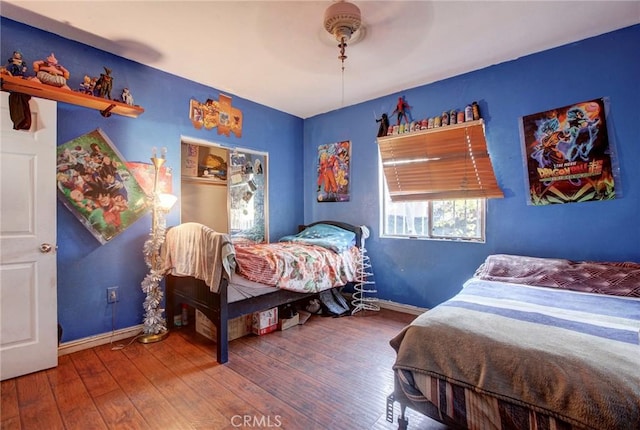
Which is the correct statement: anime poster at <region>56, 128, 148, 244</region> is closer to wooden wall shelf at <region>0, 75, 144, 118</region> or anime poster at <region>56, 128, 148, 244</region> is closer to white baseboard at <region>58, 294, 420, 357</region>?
wooden wall shelf at <region>0, 75, 144, 118</region>

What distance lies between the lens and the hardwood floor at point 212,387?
1.64 metres

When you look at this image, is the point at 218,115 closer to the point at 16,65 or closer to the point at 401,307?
the point at 16,65

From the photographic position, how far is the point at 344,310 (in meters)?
3.43

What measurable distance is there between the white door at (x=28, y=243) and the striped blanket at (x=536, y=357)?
8.22 ft

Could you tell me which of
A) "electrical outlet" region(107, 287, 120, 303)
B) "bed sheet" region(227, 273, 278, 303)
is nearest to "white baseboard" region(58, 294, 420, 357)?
"electrical outlet" region(107, 287, 120, 303)

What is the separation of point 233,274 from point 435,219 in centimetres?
225

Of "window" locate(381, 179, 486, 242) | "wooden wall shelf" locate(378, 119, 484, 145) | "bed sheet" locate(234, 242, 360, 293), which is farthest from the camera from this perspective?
"window" locate(381, 179, 486, 242)

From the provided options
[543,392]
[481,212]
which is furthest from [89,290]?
[481,212]

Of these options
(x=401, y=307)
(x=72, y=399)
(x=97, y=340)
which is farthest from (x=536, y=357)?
(x=97, y=340)

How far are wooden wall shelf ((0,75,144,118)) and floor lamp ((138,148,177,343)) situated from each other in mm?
484

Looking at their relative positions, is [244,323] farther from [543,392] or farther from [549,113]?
[549,113]

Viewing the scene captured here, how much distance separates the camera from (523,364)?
1.14 m

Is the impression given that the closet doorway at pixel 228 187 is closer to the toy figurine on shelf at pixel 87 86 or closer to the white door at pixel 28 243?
the toy figurine on shelf at pixel 87 86

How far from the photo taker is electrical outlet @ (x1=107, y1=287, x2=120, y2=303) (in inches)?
104
